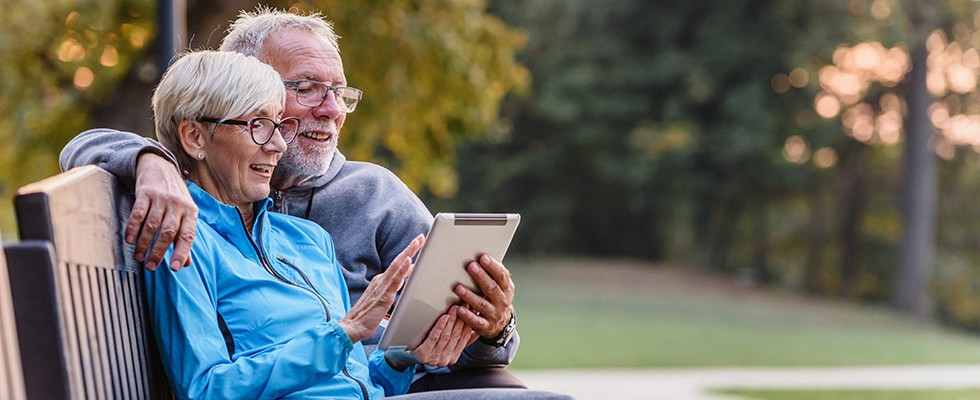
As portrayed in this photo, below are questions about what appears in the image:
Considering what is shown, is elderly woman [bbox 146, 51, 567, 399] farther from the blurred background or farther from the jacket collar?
the blurred background

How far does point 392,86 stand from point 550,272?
746 inches

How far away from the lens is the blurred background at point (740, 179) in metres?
21.9

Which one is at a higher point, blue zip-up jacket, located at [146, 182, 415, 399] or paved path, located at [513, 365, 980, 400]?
blue zip-up jacket, located at [146, 182, 415, 399]

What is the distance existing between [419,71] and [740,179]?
69.4 feet

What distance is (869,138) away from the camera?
31.8 m

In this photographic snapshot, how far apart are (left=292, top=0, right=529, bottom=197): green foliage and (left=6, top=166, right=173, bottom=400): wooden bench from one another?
28.5ft

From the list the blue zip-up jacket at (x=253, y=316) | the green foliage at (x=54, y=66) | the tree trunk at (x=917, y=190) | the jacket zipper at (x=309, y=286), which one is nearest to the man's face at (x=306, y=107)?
the blue zip-up jacket at (x=253, y=316)

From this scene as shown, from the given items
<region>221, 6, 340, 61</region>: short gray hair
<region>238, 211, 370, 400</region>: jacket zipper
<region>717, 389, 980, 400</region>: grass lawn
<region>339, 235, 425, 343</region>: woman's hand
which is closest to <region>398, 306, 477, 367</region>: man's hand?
<region>238, 211, 370, 400</region>: jacket zipper

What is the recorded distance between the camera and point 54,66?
1121 centimetres

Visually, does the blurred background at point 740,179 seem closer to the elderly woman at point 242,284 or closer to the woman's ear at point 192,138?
the elderly woman at point 242,284

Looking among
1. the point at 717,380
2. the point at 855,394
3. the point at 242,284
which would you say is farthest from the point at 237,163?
the point at 717,380

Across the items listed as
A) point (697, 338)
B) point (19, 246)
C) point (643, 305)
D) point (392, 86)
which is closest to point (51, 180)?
point (19, 246)

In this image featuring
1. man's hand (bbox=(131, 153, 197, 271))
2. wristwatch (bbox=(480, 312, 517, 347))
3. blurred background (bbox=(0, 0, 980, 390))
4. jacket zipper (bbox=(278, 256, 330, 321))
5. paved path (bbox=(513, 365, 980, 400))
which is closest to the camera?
man's hand (bbox=(131, 153, 197, 271))

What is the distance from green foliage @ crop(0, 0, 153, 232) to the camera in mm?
10336
